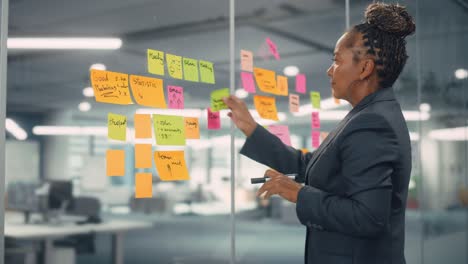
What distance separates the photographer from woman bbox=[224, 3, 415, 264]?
53.0 inches

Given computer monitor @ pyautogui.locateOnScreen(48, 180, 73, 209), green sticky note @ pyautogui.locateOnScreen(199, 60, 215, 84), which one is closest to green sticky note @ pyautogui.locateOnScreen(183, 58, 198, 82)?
green sticky note @ pyautogui.locateOnScreen(199, 60, 215, 84)

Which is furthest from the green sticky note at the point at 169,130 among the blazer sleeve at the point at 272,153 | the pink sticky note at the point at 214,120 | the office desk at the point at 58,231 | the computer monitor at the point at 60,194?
the computer monitor at the point at 60,194

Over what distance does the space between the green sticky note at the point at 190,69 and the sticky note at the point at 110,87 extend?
284 millimetres

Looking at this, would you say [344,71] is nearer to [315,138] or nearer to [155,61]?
[155,61]

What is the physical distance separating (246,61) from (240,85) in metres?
0.14

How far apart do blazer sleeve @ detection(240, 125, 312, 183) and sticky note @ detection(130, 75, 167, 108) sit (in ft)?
1.21

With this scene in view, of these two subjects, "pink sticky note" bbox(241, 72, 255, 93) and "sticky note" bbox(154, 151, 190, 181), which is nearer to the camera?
"sticky note" bbox(154, 151, 190, 181)

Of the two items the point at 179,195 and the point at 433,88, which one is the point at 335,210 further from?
the point at 179,195

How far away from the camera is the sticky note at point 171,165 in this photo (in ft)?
6.40

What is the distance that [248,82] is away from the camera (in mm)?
2309

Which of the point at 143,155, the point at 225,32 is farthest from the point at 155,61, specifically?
the point at 225,32

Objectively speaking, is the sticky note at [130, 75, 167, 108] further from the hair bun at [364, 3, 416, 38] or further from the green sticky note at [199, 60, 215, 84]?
the hair bun at [364, 3, 416, 38]

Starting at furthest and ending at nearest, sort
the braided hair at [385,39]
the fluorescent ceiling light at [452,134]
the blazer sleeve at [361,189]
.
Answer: the fluorescent ceiling light at [452,134] < the braided hair at [385,39] < the blazer sleeve at [361,189]

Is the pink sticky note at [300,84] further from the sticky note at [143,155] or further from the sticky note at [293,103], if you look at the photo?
the sticky note at [143,155]
